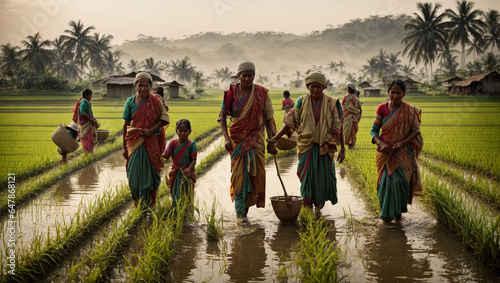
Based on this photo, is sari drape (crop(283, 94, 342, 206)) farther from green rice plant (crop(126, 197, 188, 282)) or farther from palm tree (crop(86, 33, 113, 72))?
palm tree (crop(86, 33, 113, 72))

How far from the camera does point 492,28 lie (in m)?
61.8

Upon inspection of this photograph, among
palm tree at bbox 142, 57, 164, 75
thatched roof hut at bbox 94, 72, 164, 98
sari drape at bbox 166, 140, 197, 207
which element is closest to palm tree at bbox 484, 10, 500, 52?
thatched roof hut at bbox 94, 72, 164, 98

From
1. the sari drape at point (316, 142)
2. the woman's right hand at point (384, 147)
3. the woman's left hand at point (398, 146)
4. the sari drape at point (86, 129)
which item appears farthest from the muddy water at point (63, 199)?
the woman's left hand at point (398, 146)

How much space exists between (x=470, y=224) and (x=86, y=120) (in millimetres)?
7956

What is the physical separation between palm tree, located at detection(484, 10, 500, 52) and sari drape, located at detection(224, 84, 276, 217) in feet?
194

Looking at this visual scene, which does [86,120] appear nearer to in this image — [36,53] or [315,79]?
[315,79]

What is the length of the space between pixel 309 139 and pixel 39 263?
121 inches

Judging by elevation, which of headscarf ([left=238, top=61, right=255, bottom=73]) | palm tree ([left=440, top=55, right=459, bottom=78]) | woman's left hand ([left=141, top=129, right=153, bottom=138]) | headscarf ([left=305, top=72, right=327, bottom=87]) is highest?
palm tree ([left=440, top=55, right=459, bottom=78])

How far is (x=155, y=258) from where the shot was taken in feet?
12.1

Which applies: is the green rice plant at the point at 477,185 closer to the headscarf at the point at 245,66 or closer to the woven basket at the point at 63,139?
the headscarf at the point at 245,66

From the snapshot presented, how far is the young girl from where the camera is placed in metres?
5.42

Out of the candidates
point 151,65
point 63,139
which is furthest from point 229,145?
point 151,65

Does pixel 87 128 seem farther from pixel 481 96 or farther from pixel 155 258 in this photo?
pixel 481 96

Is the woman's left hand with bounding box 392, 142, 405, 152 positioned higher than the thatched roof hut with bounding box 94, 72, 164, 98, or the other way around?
the thatched roof hut with bounding box 94, 72, 164, 98
